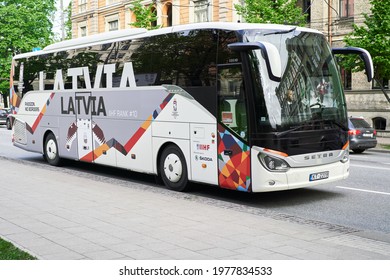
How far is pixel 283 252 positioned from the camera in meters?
6.64

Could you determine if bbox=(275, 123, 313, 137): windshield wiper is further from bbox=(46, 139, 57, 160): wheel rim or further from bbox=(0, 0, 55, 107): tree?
bbox=(0, 0, 55, 107): tree

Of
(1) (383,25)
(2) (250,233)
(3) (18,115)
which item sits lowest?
(2) (250,233)

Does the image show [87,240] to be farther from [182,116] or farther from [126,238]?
[182,116]

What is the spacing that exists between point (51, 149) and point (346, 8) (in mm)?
22213

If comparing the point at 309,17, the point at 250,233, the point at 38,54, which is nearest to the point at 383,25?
the point at 309,17

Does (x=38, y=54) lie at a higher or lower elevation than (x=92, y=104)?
higher

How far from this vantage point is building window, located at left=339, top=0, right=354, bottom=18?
32.8 metres

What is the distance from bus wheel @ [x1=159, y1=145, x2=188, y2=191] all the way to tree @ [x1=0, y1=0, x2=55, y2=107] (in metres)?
47.5

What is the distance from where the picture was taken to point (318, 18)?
33.9 metres

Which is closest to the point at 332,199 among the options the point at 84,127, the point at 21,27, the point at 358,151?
the point at 84,127

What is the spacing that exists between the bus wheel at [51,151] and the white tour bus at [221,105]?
2.08m

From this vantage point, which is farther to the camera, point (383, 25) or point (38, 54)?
point (383, 25)

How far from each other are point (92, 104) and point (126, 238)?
773 cm

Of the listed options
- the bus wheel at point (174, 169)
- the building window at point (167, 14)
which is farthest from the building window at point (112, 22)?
the bus wheel at point (174, 169)
